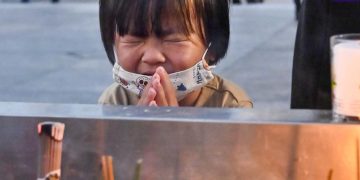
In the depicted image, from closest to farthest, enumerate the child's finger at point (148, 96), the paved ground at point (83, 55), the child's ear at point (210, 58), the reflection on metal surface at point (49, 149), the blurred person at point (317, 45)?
the reflection on metal surface at point (49, 149)
the child's finger at point (148, 96)
the blurred person at point (317, 45)
the child's ear at point (210, 58)
the paved ground at point (83, 55)

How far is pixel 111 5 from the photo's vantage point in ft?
8.10

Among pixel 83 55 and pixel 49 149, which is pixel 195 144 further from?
pixel 83 55

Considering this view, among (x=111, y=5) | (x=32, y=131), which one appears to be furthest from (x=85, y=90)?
(x=32, y=131)

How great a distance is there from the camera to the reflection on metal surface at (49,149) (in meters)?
1.44

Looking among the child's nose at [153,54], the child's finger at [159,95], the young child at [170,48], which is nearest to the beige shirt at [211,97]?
the young child at [170,48]

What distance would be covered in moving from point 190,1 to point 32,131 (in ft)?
2.73

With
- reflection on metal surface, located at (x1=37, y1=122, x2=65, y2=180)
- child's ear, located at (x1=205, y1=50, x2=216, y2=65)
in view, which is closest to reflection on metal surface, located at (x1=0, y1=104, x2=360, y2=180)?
reflection on metal surface, located at (x1=37, y1=122, x2=65, y2=180)

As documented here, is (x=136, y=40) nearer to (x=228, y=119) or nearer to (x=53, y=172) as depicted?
(x=228, y=119)

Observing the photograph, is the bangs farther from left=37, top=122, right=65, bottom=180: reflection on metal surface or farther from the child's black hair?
left=37, top=122, right=65, bottom=180: reflection on metal surface

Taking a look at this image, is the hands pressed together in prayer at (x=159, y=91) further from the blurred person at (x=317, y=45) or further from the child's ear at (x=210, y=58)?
the blurred person at (x=317, y=45)

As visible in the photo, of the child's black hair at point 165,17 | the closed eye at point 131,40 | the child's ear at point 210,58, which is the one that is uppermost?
the child's black hair at point 165,17

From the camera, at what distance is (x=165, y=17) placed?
2.37 meters

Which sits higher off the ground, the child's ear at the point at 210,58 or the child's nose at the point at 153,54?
the child's nose at the point at 153,54

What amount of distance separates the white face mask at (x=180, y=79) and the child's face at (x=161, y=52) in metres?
0.02
